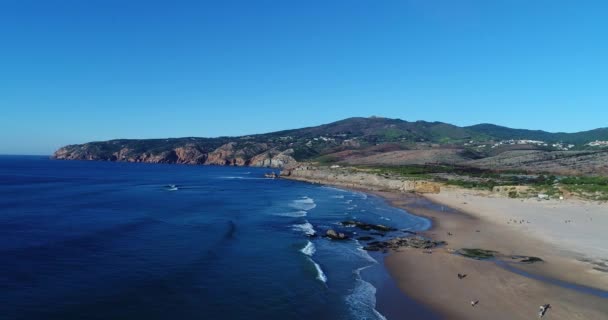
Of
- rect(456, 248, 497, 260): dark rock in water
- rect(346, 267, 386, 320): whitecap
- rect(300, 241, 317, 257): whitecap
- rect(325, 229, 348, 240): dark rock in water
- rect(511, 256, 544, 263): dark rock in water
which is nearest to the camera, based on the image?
rect(346, 267, 386, 320): whitecap

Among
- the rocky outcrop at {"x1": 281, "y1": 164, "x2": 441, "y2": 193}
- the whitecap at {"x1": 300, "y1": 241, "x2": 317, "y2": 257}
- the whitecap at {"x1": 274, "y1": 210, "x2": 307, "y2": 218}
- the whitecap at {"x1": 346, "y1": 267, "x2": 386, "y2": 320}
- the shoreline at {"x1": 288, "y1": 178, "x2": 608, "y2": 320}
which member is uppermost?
the rocky outcrop at {"x1": 281, "y1": 164, "x2": 441, "y2": 193}

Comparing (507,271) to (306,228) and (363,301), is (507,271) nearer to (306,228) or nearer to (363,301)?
(363,301)

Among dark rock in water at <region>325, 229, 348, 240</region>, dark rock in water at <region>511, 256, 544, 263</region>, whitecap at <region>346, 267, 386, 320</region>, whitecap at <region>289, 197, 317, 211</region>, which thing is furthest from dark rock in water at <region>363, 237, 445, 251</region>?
whitecap at <region>289, 197, 317, 211</region>

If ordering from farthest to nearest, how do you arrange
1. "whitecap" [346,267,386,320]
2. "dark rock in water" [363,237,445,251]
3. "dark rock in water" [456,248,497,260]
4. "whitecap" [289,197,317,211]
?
1. "whitecap" [289,197,317,211]
2. "dark rock in water" [363,237,445,251]
3. "dark rock in water" [456,248,497,260]
4. "whitecap" [346,267,386,320]

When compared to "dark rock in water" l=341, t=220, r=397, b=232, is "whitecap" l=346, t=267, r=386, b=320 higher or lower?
lower

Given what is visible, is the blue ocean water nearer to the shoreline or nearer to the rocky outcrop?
the shoreline

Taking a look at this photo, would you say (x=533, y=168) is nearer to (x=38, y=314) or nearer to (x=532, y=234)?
(x=532, y=234)

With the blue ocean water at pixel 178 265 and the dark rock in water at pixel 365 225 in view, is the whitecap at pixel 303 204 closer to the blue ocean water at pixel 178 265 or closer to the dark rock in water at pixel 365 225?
the blue ocean water at pixel 178 265

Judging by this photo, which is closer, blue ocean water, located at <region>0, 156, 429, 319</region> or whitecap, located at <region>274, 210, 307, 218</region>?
blue ocean water, located at <region>0, 156, 429, 319</region>

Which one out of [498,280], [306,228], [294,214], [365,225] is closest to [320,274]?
[498,280]
